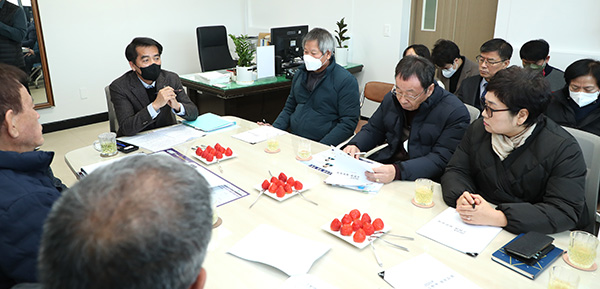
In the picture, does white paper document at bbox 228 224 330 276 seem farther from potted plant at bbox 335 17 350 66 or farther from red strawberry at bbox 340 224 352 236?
potted plant at bbox 335 17 350 66

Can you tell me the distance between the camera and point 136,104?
9.02 feet

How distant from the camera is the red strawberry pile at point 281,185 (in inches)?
69.5

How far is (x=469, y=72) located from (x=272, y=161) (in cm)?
232

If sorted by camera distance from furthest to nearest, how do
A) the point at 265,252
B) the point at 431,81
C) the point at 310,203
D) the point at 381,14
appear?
the point at 381,14, the point at 431,81, the point at 310,203, the point at 265,252

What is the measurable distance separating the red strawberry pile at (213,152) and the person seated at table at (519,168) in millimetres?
1094

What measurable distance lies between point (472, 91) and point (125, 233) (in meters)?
3.22

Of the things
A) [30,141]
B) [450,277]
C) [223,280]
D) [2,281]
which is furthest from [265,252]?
[30,141]

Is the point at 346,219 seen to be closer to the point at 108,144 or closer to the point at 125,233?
the point at 125,233

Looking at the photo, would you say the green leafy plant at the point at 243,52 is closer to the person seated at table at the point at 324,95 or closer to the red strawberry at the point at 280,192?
the person seated at table at the point at 324,95

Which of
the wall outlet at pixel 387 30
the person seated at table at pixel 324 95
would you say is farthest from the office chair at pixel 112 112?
the wall outlet at pixel 387 30

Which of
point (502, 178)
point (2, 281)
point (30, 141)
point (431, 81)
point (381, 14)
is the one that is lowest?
point (2, 281)

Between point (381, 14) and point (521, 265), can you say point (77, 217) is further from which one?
point (381, 14)

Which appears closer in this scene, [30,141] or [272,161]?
[30,141]

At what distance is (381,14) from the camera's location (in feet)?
16.1
